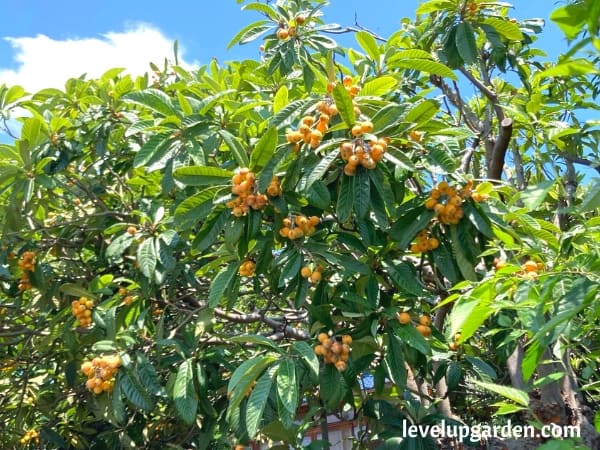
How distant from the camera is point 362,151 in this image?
176cm

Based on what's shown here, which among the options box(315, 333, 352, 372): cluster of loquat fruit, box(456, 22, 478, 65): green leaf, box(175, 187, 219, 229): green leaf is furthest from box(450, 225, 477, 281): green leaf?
box(456, 22, 478, 65): green leaf

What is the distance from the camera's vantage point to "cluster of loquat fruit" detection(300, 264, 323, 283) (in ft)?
6.22

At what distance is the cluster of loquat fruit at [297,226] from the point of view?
1891 millimetres

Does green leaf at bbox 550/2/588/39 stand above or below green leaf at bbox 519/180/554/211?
above

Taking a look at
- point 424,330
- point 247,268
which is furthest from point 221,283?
point 424,330

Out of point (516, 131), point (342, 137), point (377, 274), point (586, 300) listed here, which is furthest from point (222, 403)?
point (516, 131)

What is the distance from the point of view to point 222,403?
8.75ft

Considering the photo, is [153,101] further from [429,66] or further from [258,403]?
[258,403]

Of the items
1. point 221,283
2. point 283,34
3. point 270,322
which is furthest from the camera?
point 270,322

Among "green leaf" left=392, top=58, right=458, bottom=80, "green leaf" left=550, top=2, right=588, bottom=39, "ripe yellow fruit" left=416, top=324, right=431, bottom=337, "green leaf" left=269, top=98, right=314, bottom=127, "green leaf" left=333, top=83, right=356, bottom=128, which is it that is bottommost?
"ripe yellow fruit" left=416, top=324, right=431, bottom=337

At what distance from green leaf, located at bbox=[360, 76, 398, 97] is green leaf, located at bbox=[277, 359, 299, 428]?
3.11 feet

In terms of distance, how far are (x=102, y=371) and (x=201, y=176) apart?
0.93 meters

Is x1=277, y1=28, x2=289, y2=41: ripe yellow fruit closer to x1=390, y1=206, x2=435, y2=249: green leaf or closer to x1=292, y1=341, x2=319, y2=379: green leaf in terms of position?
x1=390, y1=206, x2=435, y2=249: green leaf

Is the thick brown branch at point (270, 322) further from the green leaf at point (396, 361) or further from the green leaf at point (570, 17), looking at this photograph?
the green leaf at point (570, 17)
